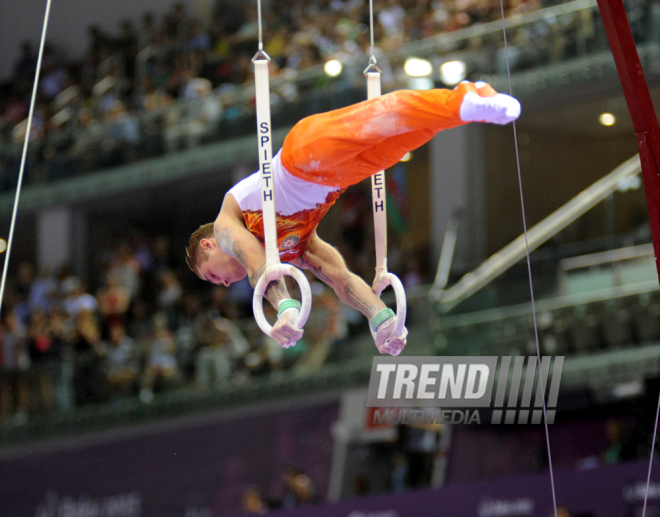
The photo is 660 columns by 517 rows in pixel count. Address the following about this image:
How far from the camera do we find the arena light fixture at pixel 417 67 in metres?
8.58

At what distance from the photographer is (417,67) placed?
862 cm

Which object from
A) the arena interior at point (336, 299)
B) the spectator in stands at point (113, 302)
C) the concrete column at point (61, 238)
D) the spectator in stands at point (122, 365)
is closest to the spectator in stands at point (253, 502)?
the arena interior at point (336, 299)

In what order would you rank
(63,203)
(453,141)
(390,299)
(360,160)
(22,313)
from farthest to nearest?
(63,203) < (453,141) < (22,313) < (390,299) < (360,160)

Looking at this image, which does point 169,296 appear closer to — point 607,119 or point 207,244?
point 207,244

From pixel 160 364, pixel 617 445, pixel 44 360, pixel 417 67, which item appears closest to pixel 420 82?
pixel 417 67

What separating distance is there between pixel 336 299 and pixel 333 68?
2.27m

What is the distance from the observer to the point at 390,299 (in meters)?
8.32

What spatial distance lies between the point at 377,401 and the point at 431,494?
0.90 metres

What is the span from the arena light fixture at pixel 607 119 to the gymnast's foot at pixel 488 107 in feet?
20.2

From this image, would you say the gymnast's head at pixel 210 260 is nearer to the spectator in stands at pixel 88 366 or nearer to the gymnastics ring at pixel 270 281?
the gymnastics ring at pixel 270 281

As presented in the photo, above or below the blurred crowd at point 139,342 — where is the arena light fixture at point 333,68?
above

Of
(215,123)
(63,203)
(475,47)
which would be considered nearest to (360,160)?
(475,47)

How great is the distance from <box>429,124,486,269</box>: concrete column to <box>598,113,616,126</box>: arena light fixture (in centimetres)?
121

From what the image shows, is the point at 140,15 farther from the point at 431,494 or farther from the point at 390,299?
the point at 431,494
